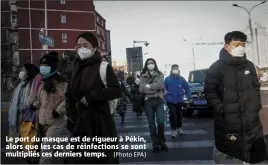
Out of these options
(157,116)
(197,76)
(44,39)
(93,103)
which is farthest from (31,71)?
(197,76)

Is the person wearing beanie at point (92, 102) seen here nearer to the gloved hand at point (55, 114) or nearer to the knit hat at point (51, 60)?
the gloved hand at point (55, 114)

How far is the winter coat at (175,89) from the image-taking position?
7.34 metres

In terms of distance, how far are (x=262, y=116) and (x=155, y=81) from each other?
2.39 m

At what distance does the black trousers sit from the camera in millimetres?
7211

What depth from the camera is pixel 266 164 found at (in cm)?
368

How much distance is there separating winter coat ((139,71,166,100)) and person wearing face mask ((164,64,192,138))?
1.23 meters

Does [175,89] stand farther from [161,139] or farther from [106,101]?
[106,101]

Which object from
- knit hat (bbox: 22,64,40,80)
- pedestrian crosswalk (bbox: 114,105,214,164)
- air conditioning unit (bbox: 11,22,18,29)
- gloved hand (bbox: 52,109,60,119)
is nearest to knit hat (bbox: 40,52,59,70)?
knit hat (bbox: 22,64,40,80)

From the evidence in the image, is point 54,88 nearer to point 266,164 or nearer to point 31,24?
point 266,164

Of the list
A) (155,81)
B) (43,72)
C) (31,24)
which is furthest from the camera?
(31,24)

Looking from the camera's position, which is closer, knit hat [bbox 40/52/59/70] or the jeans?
knit hat [bbox 40/52/59/70]

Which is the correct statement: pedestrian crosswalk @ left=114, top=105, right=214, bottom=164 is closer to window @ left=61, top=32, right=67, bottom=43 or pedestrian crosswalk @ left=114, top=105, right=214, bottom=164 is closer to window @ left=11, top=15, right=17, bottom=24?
window @ left=61, top=32, right=67, bottom=43

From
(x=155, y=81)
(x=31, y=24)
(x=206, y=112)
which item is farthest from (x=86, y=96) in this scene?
(x=31, y=24)

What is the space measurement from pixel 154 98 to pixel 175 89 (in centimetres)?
145
